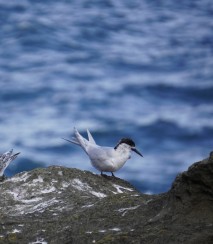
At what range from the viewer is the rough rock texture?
24.1 feet

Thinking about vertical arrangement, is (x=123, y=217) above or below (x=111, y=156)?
below

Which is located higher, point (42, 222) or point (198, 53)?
point (198, 53)

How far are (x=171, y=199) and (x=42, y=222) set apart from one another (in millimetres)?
1207

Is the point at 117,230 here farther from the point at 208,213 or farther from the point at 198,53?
the point at 198,53

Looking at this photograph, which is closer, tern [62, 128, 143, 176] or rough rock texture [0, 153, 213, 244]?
rough rock texture [0, 153, 213, 244]

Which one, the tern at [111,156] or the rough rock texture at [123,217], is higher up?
the tern at [111,156]

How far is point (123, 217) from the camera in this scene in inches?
314

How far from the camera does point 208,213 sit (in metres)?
7.48

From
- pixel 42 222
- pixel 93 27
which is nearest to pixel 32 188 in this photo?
pixel 42 222

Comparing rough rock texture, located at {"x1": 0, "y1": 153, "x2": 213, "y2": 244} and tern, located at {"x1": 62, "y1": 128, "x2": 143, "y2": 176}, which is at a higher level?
tern, located at {"x1": 62, "y1": 128, "x2": 143, "y2": 176}

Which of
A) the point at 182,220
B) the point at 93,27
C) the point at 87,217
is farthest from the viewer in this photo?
the point at 93,27

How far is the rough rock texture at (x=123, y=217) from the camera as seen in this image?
24.1ft

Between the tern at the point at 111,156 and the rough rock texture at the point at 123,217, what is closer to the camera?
the rough rock texture at the point at 123,217

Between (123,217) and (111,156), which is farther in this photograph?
(111,156)
